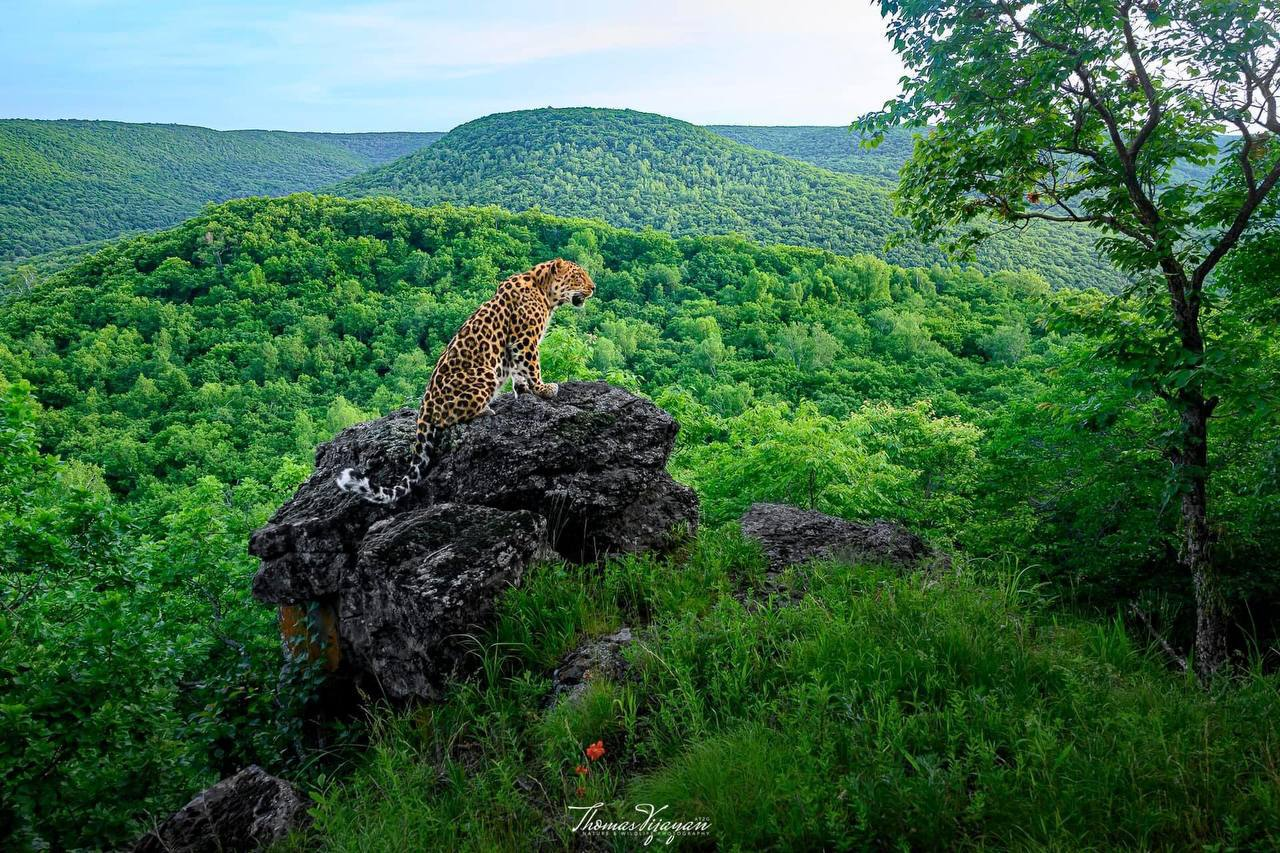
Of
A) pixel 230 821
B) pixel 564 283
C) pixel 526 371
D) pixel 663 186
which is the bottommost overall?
pixel 230 821

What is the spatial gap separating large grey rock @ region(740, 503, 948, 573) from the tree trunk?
6.90 feet

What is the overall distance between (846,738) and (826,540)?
314 centimetres

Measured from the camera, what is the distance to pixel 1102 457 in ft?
28.9

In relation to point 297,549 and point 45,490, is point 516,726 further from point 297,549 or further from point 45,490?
point 45,490

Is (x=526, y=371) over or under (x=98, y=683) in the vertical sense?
over

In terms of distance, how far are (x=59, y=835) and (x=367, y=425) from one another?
14.8ft

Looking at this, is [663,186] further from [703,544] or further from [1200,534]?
[1200,534]

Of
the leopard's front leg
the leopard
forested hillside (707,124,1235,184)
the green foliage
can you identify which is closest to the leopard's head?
the leopard

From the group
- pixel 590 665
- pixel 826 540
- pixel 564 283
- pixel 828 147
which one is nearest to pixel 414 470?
pixel 564 283

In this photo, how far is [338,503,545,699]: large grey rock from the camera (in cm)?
499

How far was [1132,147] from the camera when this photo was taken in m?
6.08

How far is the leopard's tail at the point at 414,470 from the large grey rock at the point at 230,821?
113 inches

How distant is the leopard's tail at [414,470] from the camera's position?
6.64 metres

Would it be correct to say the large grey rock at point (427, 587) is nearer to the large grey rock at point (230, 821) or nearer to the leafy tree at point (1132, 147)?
the large grey rock at point (230, 821)
